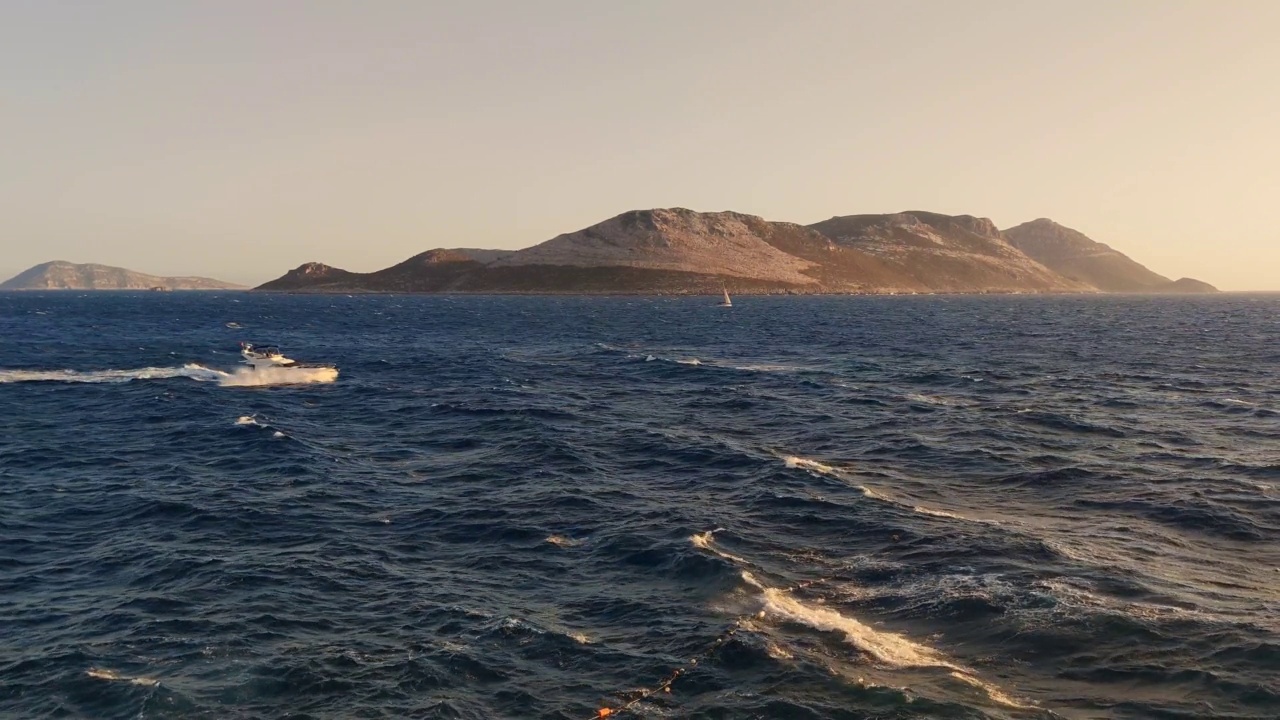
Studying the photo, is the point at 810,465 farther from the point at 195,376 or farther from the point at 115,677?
the point at 195,376

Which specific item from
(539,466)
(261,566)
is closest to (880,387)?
(539,466)

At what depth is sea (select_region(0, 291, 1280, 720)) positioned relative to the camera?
2209cm

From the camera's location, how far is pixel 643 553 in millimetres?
32250

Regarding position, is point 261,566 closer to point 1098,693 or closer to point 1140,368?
point 1098,693

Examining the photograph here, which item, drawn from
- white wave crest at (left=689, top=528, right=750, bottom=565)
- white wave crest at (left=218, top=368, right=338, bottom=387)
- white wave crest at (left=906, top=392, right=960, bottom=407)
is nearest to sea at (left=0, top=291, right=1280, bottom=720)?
white wave crest at (left=689, top=528, right=750, bottom=565)

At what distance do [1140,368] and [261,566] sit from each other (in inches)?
3285

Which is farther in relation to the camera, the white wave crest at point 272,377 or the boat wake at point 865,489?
the white wave crest at point 272,377

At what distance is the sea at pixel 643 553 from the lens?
22094 mm

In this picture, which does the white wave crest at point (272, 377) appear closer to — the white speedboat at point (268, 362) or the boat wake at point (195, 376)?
the boat wake at point (195, 376)

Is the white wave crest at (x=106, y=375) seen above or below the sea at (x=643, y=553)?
above

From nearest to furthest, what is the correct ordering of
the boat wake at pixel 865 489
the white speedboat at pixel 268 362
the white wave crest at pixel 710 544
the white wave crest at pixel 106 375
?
the white wave crest at pixel 710 544 < the boat wake at pixel 865 489 < the white wave crest at pixel 106 375 < the white speedboat at pixel 268 362

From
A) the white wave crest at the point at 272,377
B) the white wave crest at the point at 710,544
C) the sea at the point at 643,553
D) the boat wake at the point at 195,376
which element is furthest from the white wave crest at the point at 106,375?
the white wave crest at the point at 710,544

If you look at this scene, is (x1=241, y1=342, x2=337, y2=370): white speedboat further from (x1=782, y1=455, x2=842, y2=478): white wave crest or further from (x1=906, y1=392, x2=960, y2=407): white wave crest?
(x1=906, y1=392, x2=960, y2=407): white wave crest

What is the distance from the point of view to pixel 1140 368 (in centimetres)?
8656
